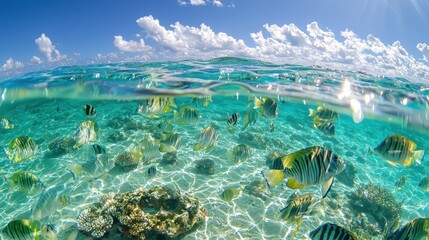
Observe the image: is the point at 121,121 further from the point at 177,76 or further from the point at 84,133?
the point at 84,133

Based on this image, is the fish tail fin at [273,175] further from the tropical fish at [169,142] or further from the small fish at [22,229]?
the tropical fish at [169,142]

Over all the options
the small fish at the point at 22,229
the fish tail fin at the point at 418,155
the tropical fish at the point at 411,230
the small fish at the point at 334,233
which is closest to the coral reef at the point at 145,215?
the small fish at the point at 22,229

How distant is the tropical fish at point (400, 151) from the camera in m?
4.12

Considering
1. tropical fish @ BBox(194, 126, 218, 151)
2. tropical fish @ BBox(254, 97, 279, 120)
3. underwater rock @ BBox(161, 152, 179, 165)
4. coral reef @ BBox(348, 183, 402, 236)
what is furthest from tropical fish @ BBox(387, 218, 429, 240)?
Result: underwater rock @ BBox(161, 152, 179, 165)

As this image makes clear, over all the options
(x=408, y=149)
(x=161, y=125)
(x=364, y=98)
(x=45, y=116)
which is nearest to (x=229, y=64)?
(x=364, y=98)

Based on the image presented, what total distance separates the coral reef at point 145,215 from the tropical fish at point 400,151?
18.1 feet

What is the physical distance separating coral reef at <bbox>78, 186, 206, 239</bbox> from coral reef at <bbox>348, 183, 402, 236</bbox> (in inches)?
290

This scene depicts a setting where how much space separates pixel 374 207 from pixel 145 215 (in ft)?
32.9

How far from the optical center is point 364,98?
1445 centimetres

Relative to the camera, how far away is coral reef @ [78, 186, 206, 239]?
712 centimetres

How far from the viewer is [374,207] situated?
37.5ft

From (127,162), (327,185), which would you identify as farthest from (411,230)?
(127,162)

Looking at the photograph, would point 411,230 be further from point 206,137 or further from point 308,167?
point 206,137

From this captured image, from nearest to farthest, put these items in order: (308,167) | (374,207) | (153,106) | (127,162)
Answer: (308,167)
(153,106)
(374,207)
(127,162)
